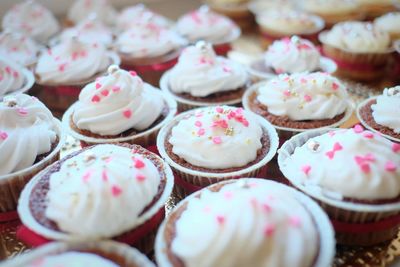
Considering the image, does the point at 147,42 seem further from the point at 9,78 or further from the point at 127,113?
the point at 127,113

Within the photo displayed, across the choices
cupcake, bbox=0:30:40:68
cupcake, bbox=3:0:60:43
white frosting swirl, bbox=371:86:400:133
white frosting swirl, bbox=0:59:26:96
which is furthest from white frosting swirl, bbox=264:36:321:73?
cupcake, bbox=3:0:60:43

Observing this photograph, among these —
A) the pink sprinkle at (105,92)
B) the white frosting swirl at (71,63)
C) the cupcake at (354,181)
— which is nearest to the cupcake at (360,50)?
the cupcake at (354,181)

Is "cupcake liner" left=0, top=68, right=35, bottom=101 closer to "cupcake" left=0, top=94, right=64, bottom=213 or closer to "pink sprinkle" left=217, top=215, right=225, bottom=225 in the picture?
"cupcake" left=0, top=94, right=64, bottom=213

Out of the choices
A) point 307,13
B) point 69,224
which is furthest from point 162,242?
point 307,13

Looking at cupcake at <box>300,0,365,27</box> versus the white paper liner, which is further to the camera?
cupcake at <box>300,0,365,27</box>

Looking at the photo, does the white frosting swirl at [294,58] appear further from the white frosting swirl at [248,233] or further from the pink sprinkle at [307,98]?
the white frosting swirl at [248,233]

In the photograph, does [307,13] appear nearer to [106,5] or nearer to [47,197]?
[106,5]
